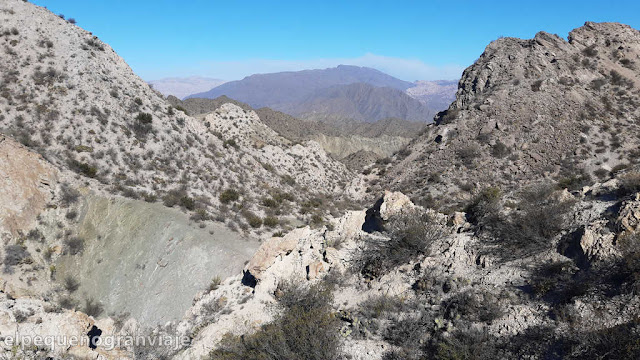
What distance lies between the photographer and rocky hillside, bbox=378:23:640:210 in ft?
76.5

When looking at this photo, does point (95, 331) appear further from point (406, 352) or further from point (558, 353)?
point (558, 353)

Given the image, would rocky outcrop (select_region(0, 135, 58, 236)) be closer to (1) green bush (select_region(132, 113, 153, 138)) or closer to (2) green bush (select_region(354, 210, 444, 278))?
(1) green bush (select_region(132, 113, 153, 138))

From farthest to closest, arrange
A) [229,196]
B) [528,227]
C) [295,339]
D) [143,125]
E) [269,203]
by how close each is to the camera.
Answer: [143,125] → [269,203] → [229,196] → [528,227] → [295,339]

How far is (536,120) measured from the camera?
85.3 ft

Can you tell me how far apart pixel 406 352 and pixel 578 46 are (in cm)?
3715

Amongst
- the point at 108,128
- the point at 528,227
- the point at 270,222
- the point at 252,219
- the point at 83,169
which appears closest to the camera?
the point at 528,227

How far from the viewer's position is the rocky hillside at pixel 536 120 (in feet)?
76.5

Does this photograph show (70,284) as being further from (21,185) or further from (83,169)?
(83,169)

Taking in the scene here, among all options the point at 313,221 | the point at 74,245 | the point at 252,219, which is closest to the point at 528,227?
the point at 252,219

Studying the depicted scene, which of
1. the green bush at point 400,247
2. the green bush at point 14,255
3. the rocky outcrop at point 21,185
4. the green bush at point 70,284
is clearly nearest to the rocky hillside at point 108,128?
the rocky outcrop at point 21,185

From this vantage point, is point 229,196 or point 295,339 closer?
point 295,339

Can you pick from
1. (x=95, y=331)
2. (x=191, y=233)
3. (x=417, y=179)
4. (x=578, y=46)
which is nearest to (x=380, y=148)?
(x=578, y=46)

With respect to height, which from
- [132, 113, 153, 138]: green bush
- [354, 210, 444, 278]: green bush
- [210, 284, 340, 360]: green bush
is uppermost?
[132, 113, 153, 138]: green bush

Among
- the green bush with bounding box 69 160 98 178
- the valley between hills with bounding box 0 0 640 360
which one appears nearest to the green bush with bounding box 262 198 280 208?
the valley between hills with bounding box 0 0 640 360
